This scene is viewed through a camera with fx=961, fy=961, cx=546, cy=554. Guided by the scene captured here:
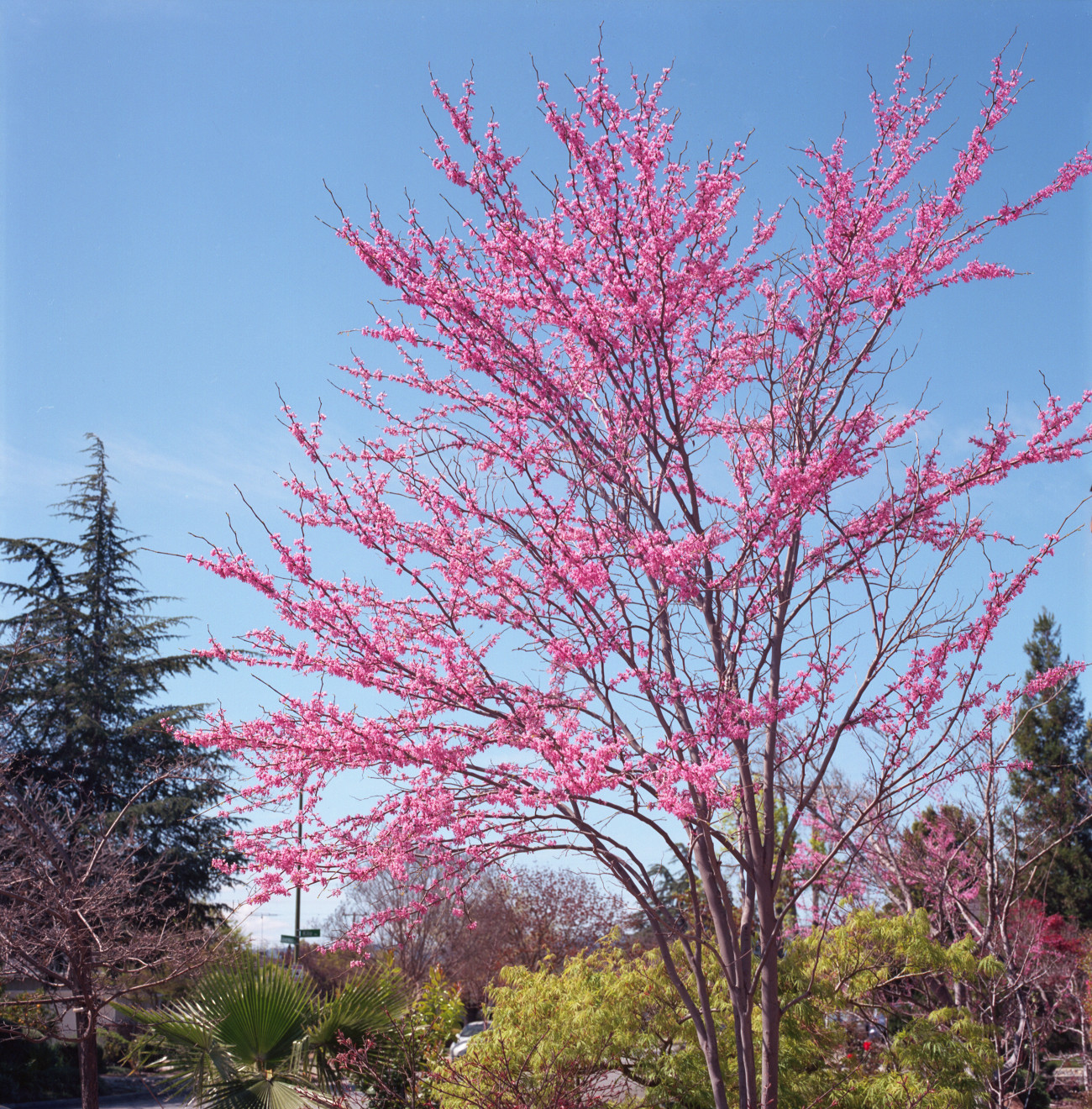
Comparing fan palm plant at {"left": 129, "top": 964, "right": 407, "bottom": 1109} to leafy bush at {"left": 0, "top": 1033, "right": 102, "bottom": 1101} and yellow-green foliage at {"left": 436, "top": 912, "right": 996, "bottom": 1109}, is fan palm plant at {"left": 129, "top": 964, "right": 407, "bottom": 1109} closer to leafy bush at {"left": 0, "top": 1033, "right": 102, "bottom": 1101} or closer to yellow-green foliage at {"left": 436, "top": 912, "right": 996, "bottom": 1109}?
yellow-green foliage at {"left": 436, "top": 912, "right": 996, "bottom": 1109}

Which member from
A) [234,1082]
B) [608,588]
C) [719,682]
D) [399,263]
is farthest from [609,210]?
[234,1082]

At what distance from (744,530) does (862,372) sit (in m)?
1.65

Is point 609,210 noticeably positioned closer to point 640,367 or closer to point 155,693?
point 640,367

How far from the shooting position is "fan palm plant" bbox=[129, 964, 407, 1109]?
740cm

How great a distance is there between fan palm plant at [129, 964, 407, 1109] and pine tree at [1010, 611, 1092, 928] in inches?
789

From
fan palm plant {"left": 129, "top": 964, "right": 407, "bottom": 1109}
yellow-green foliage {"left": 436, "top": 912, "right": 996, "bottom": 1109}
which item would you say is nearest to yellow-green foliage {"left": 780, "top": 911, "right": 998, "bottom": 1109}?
yellow-green foliage {"left": 436, "top": 912, "right": 996, "bottom": 1109}

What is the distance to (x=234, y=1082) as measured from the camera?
7473 mm

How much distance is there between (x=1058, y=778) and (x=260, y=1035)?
26.0 m

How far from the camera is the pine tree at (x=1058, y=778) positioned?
81.5ft

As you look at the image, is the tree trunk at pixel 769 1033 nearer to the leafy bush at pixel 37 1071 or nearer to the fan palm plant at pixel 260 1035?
the fan palm plant at pixel 260 1035

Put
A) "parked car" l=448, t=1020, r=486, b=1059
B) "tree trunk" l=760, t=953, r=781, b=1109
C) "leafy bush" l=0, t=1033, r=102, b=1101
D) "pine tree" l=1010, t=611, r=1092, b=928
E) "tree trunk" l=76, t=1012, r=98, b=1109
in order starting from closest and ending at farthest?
"tree trunk" l=760, t=953, r=781, b=1109 < "tree trunk" l=76, t=1012, r=98, b=1109 < "parked car" l=448, t=1020, r=486, b=1059 < "leafy bush" l=0, t=1033, r=102, b=1101 < "pine tree" l=1010, t=611, r=1092, b=928

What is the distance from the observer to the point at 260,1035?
302 inches

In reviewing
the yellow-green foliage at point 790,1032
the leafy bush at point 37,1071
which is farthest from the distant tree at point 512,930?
the yellow-green foliage at point 790,1032

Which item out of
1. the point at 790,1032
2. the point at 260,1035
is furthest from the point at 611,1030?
the point at 260,1035
